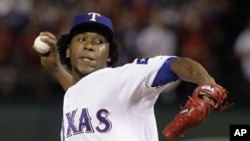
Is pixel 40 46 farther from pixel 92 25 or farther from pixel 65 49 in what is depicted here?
pixel 92 25

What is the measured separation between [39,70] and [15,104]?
0.62 meters

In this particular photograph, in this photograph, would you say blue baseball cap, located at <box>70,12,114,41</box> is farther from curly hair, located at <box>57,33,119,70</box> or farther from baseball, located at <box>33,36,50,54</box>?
baseball, located at <box>33,36,50,54</box>

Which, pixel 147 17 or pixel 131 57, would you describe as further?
pixel 147 17

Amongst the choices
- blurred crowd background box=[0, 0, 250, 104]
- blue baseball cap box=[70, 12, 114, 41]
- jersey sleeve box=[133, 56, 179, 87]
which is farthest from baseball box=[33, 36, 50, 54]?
blurred crowd background box=[0, 0, 250, 104]

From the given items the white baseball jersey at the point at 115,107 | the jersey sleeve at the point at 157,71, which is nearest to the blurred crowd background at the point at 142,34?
the white baseball jersey at the point at 115,107

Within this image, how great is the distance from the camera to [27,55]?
32.9 feet

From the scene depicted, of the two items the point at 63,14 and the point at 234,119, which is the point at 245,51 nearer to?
the point at 234,119

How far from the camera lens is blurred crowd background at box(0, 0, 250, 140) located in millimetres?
9531

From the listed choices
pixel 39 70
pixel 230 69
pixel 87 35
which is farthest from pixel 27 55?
pixel 87 35

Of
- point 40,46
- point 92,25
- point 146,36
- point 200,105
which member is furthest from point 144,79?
point 146,36

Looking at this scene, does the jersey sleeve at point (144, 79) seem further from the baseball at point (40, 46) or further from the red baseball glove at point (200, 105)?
the baseball at point (40, 46)

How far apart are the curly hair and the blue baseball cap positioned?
0.11 meters

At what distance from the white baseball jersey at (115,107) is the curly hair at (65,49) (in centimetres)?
51

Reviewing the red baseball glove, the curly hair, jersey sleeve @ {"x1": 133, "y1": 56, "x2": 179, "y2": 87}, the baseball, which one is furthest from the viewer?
the baseball
